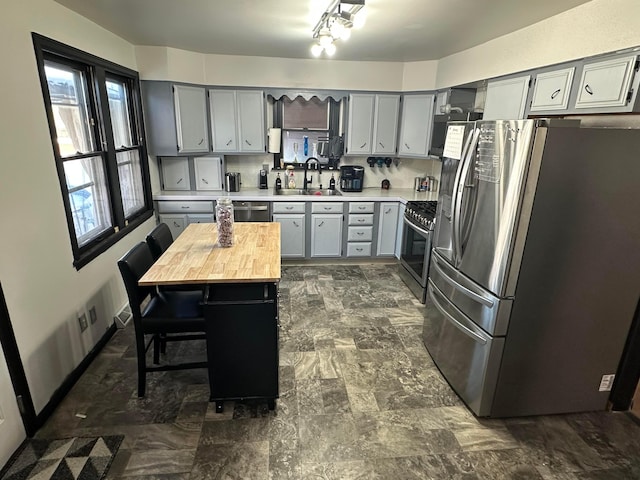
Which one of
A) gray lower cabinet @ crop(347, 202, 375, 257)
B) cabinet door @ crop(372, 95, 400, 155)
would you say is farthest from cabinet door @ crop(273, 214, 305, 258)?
cabinet door @ crop(372, 95, 400, 155)

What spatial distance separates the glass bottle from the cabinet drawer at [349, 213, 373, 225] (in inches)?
85.0

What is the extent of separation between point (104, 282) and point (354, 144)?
311cm

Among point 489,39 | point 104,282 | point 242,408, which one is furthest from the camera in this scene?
point 489,39

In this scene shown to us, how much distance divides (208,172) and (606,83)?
12.8 ft

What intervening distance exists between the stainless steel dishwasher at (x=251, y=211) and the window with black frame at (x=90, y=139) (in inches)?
41.2

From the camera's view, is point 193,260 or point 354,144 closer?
point 193,260

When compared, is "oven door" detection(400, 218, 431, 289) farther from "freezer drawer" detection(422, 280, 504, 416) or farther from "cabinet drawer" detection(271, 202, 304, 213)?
"cabinet drawer" detection(271, 202, 304, 213)

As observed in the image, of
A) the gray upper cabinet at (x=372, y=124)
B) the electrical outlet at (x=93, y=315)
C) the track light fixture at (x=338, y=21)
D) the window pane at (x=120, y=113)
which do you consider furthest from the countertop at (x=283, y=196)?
the track light fixture at (x=338, y=21)

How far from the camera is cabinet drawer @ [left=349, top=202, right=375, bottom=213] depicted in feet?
14.4

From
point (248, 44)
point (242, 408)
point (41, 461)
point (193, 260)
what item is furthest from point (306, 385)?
point (248, 44)

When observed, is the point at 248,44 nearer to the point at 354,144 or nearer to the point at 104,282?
the point at 354,144

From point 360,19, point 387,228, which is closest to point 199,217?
point 387,228

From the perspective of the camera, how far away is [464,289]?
2.24 metres

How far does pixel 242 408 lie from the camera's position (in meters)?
2.23
